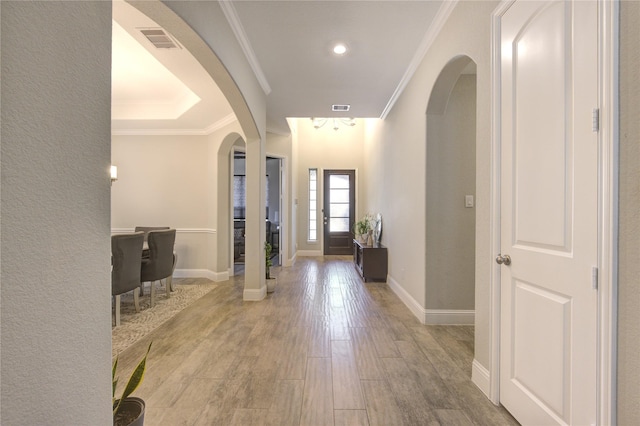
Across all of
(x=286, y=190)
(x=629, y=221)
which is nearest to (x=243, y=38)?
(x=629, y=221)

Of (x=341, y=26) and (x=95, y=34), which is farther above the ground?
(x=341, y=26)

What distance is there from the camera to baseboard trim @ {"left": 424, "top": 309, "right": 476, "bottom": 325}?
3074 mm

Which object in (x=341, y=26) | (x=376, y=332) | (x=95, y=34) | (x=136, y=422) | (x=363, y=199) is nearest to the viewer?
(x=95, y=34)

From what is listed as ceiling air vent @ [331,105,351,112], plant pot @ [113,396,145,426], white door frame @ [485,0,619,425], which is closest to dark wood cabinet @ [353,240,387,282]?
ceiling air vent @ [331,105,351,112]

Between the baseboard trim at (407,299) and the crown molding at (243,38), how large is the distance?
3.26 metres

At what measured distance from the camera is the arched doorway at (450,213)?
308 cm

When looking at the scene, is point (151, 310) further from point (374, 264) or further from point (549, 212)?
point (549, 212)

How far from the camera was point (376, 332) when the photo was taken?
2879mm

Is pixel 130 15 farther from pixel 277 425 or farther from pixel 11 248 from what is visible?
pixel 277 425

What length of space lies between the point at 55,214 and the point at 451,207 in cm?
310

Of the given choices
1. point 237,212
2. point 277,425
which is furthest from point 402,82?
point 237,212

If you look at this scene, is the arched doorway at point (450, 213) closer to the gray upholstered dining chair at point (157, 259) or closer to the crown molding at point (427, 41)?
the crown molding at point (427, 41)

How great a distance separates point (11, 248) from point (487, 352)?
2.33m

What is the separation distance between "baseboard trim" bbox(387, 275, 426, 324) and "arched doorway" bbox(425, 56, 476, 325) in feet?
0.33
